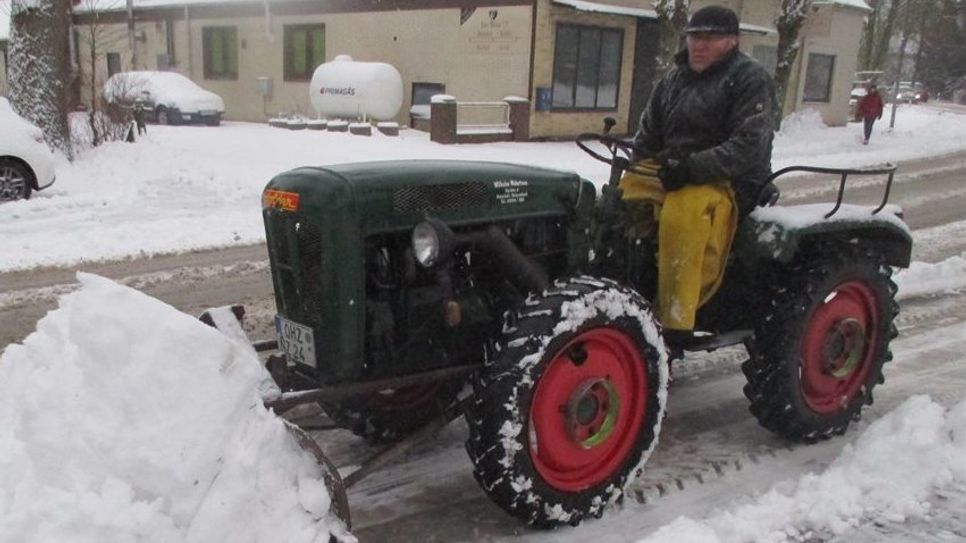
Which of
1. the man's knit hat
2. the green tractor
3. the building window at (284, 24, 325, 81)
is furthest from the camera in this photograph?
the building window at (284, 24, 325, 81)

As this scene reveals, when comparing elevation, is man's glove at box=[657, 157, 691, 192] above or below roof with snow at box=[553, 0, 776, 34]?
below

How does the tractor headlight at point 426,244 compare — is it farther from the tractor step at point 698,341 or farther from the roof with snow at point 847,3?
the roof with snow at point 847,3

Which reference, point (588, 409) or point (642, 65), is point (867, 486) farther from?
point (642, 65)

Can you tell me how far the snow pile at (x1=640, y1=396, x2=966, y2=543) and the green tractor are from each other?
327mm

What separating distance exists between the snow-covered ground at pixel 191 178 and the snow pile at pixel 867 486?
619cm

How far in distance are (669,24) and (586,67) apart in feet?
8.93

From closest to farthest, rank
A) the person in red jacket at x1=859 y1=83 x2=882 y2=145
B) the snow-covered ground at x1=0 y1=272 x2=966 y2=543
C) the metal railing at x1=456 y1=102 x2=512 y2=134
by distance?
1. the snow-covered ground at x1=0 y1=272 x2=966 y2=543
2. the metal railing at x1=456 y1=102 x2=512 y2=134
3. the person in red jacket at x1=859 y1=83 x2=882 y2=145

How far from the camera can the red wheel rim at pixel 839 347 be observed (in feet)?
13.7

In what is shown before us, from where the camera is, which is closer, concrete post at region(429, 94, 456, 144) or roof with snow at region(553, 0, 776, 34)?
concrete post at region(429, 94, 456, 144)

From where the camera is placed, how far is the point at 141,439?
2.51 meters

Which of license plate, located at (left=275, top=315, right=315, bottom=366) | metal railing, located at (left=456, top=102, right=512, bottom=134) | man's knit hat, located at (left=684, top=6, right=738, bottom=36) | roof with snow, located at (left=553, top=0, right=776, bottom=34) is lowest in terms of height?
metal railing, located at (left=456, top=102, right=512, bottom=134)

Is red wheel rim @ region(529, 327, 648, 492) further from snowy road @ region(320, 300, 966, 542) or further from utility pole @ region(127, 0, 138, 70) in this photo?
utility pole @ region(127, 0, 138, 70)

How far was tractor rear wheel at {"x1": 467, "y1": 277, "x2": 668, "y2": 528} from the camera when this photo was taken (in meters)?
3.02

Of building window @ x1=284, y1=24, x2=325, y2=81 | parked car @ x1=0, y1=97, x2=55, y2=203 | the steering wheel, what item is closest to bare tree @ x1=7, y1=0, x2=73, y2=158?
parked car @ x1=0, y1=97, x2=55, y2=203
